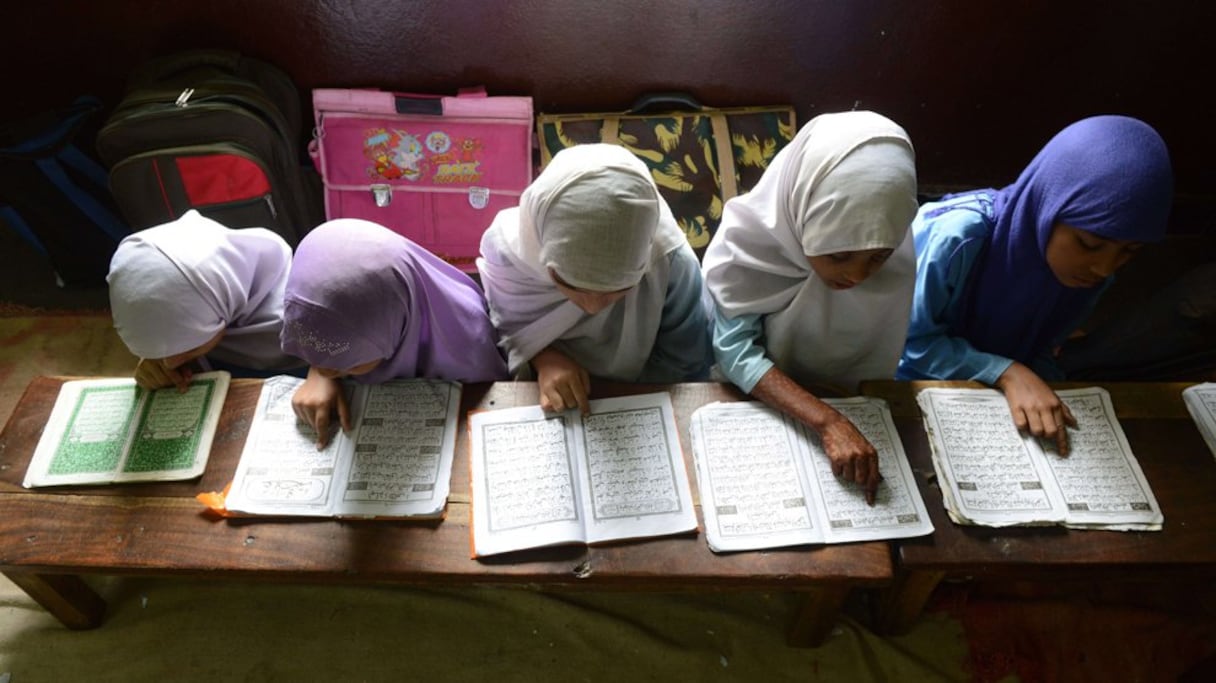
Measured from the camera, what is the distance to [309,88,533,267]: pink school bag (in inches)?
84.6

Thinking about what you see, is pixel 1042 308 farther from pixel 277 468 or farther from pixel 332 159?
pixel 332 159

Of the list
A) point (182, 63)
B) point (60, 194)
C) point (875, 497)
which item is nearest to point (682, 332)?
point (875, 497)

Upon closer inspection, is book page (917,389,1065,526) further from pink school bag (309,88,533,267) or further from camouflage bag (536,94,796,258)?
pink school bag (309,88,533,267)

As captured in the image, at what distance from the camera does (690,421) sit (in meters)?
1.43

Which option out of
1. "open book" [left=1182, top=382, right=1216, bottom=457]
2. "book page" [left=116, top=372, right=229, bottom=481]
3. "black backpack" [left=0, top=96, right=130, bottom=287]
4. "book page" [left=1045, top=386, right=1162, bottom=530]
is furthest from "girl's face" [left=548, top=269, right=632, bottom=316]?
"black backpack" [left=0, top=96, right=130, bottom=287]

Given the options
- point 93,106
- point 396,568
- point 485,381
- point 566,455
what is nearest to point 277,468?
point 396,568

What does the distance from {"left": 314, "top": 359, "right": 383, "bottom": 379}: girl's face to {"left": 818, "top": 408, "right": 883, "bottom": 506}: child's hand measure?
2.91ft

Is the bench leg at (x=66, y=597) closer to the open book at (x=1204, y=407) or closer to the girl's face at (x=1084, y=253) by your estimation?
the girl's face at (x=1084, y=253)

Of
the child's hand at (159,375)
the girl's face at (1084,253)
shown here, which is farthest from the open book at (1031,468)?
the child's hand at (159,375)

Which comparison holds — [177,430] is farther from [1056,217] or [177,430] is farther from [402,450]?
[1056,217]

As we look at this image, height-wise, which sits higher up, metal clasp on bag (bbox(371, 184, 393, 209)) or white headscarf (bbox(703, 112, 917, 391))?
white headscarf (bbox(703, 112, 917, 391))

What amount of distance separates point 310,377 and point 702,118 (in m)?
1.44

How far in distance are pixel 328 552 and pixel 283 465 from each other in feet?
0.68

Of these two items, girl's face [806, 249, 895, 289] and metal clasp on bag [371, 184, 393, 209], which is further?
metal clasp on bag [371, 184, 393, 209]
